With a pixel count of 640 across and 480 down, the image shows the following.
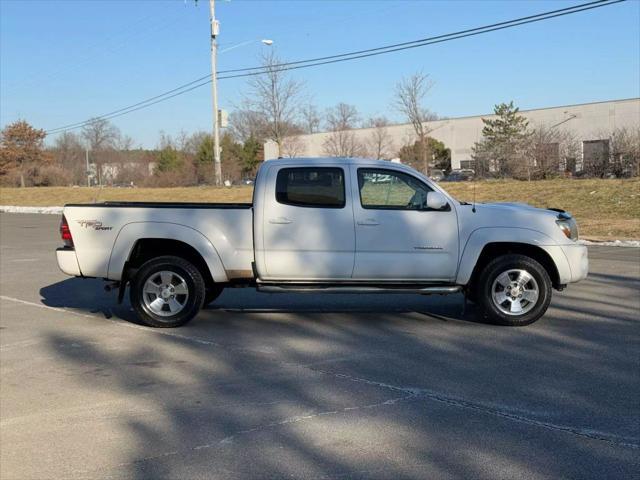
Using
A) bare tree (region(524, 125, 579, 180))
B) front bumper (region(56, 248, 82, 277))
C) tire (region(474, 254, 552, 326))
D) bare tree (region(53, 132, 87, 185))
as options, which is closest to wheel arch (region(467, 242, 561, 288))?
tire (region(474, 254, 552, 326))

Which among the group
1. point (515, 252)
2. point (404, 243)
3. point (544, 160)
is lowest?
point (515, 252)

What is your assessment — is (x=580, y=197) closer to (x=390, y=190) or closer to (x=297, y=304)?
(x=297, y=304)

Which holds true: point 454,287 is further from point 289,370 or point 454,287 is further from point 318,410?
point 318,410

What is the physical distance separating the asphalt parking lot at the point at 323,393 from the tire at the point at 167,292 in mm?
238

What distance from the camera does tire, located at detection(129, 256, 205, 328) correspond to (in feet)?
26.9

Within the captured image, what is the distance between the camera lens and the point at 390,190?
8219mm

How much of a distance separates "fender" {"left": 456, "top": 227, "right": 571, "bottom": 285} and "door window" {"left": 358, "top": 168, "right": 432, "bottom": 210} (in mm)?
723

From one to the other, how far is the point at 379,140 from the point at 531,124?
1371 cm

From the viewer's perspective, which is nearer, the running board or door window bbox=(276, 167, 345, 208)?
the running board

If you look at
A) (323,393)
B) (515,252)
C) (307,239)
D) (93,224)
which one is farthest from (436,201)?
(93,224)

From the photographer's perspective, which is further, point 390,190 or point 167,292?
point 167,292

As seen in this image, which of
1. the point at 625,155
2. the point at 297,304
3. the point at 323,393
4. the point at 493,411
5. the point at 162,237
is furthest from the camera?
the point at 625,155

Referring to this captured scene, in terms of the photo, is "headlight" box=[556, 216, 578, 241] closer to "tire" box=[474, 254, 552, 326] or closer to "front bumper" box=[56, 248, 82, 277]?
"tire" box=[474, 254, 552, 326]

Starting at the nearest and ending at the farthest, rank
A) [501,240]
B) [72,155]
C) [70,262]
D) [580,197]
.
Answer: [501,240]
[70,262]
[580,197]
[72,155]
